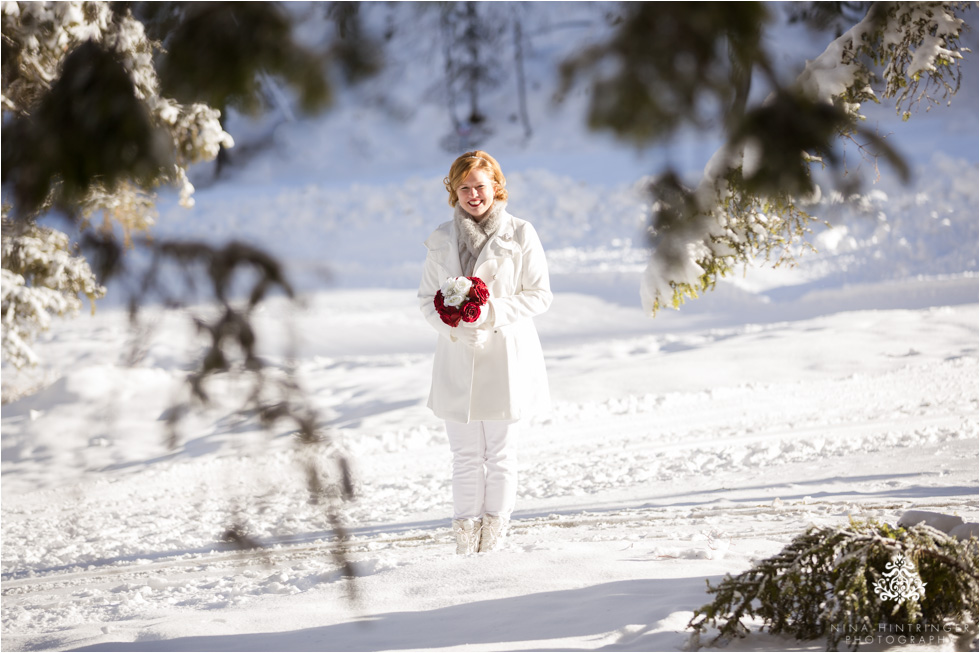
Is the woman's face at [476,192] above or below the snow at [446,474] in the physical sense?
above

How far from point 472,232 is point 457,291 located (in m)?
0.35

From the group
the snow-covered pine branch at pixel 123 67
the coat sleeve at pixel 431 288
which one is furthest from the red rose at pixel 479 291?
the snow-covered pine branch at pixel 123 67

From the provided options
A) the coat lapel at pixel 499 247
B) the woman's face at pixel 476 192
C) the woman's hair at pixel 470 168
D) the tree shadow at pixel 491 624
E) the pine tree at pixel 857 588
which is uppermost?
the woman's hair at pixel 470 168

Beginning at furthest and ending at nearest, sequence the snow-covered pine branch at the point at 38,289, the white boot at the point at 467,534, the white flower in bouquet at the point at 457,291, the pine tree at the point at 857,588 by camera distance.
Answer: the snow-covered pine branch at the point at 38,289, the white boot at the point at 467,534, the white flower in bouquet at the point at 457,291, the pine tree at the point at 857,588

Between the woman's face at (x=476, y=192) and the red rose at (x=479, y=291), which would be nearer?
the red rose at (x=479, y=291)

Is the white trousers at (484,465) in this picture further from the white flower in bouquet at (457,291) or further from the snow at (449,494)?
the white flower in bouquet at (457,291)

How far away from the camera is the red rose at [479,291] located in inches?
108

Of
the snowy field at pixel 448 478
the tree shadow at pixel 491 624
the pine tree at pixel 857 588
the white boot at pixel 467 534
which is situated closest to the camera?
the pine tree at pixel 857 588

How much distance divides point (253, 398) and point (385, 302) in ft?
43.0

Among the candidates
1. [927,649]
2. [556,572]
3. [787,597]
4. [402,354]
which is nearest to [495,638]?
[556,572]

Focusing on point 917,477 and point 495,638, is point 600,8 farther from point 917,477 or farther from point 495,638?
point 917,477

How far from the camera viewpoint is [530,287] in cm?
305

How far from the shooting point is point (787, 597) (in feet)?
6.66

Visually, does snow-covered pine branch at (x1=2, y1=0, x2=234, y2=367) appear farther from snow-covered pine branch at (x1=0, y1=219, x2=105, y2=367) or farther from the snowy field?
snow-covered pine branch at (x1=0, y1=219, x2=105, y2=367)
